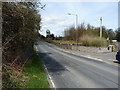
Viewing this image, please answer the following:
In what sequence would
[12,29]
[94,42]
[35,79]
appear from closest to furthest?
[12,29], [35,79], [94,42]

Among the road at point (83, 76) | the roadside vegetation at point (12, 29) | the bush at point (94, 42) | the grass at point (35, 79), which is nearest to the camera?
the roadside vegetation at point (12, 29)

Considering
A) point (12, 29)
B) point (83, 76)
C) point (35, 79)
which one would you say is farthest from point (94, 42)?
point (12, 29)

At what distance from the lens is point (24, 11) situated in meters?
7.11

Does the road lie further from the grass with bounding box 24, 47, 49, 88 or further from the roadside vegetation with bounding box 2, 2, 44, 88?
the roadside vegetation with bounding box 2, 2, 44, 88

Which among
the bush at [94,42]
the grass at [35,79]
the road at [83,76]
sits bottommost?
the road at [83,76]

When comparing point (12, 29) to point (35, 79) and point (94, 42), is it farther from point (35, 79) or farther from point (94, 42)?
point (94, 42)

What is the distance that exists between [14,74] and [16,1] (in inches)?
101

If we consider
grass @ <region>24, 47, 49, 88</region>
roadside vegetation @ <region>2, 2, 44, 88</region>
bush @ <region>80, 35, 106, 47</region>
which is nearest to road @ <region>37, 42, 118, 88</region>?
grass @ <region>24, 47, 49, 88</region>

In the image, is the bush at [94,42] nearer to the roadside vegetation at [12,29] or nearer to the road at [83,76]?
the road at [83,76]

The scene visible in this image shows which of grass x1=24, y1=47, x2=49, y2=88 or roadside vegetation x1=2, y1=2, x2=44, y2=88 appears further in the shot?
grass x1=24, y1=47, x2=49, y2=88

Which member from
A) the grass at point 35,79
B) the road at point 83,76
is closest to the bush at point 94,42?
the road at point 83,76

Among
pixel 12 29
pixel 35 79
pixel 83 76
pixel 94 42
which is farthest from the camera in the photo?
pixel 94 42

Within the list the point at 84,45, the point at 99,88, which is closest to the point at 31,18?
the point at 99,88

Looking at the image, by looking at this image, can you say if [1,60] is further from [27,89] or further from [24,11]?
[24,11]
